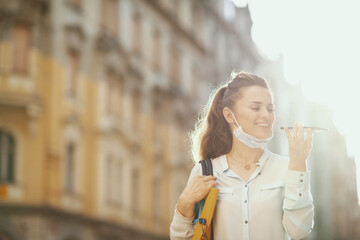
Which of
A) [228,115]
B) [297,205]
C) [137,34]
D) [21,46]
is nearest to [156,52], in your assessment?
[137,34]

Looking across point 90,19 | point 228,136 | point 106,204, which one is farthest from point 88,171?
point 228,136

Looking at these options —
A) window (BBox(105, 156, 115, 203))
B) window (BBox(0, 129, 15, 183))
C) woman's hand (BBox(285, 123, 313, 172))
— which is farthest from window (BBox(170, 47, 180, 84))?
woman's hand (BBox(285, 123, 313, 172))

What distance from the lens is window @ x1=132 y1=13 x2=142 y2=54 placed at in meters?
27.6

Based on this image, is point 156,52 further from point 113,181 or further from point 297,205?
point 297,205

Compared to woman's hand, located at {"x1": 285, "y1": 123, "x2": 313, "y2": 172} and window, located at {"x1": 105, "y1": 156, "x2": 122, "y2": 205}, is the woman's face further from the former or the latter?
window, located at {"x1": 105, "y1": 156, "x2": 122, "y2": 205}

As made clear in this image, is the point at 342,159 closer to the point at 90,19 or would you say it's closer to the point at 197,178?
the point at 90,19

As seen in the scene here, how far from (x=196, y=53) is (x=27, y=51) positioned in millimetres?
15300

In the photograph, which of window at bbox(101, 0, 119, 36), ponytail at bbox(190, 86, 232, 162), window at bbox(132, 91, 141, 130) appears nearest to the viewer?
ponytail at bbox(190, 86, 232, 162)

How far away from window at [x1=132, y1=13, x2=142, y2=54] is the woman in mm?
24036

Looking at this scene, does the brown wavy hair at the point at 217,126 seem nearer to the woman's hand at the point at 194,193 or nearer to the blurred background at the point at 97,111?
the woman's hand at the point at 194,193

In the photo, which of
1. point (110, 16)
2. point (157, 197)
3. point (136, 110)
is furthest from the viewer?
point (157, 197)

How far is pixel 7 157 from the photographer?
20.2 meters

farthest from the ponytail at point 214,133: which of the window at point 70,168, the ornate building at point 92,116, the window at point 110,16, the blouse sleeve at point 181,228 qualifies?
the window at point 110,16

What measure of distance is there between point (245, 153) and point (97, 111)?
20255 millimetres
